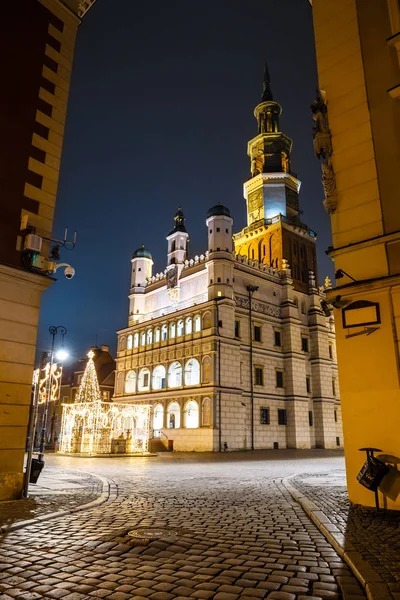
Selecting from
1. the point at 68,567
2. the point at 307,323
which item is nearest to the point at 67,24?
the point at 68,567

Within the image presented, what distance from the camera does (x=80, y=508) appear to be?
8.71 meters

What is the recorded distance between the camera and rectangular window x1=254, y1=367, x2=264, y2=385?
43969 mm

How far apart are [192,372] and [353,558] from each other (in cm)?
3681

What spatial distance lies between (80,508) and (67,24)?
13748 millimetres

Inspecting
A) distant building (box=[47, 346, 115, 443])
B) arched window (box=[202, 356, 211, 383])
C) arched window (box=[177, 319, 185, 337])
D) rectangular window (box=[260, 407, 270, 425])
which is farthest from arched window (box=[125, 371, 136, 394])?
rectangular window (box=[260, 407, 270, 425])

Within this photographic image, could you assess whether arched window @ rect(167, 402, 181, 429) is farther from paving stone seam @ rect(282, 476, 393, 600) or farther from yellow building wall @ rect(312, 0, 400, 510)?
yellow building wall @ rect(312, 0, 400, 510)

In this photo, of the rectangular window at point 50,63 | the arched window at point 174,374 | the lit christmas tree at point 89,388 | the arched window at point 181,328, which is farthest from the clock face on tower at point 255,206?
the rectangular window at point 50,63

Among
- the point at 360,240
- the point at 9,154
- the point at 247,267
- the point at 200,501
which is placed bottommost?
the point at 200,501

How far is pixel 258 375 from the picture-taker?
44.4 m

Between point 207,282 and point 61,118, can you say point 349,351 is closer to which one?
point 61,118

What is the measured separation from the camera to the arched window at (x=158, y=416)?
1708 inches

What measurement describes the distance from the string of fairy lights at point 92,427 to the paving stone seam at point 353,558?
2255 cm

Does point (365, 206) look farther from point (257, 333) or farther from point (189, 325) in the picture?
point (257, 333)

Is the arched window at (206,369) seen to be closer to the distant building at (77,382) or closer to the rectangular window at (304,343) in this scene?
the rectangular window at (304,343)
